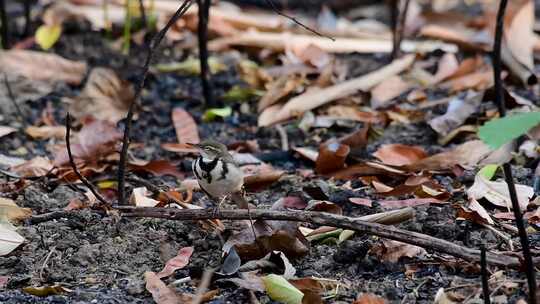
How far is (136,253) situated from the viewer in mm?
3074

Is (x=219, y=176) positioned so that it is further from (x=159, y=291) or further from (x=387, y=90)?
(x=387, y=90)

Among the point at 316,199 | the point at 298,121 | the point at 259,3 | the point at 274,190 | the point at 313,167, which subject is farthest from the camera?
the point at 259,3

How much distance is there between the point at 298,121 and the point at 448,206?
1.62 meters

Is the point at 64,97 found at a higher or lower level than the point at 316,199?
lower

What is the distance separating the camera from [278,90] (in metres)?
5.07

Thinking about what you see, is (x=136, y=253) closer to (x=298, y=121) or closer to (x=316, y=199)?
(x=316, y=199)

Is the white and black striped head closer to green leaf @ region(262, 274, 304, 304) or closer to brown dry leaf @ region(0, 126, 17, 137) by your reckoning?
green leaf @ region(262, 274, 304, 304)

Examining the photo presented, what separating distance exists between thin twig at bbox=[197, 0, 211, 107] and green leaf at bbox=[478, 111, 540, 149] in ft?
8.63

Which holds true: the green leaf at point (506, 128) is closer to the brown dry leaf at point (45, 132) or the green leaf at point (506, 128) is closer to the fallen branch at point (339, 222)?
the fallen branch at point (339, 222)

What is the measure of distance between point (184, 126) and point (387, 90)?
1.18m

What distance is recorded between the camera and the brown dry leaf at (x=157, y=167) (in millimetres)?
4137

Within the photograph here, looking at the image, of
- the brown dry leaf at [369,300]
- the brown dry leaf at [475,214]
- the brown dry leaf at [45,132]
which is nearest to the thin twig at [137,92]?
the brown dry leaf at [369,300]

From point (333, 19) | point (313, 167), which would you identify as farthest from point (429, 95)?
point (333, 19)

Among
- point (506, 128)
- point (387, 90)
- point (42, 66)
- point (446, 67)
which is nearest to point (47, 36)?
point (42, 66)
